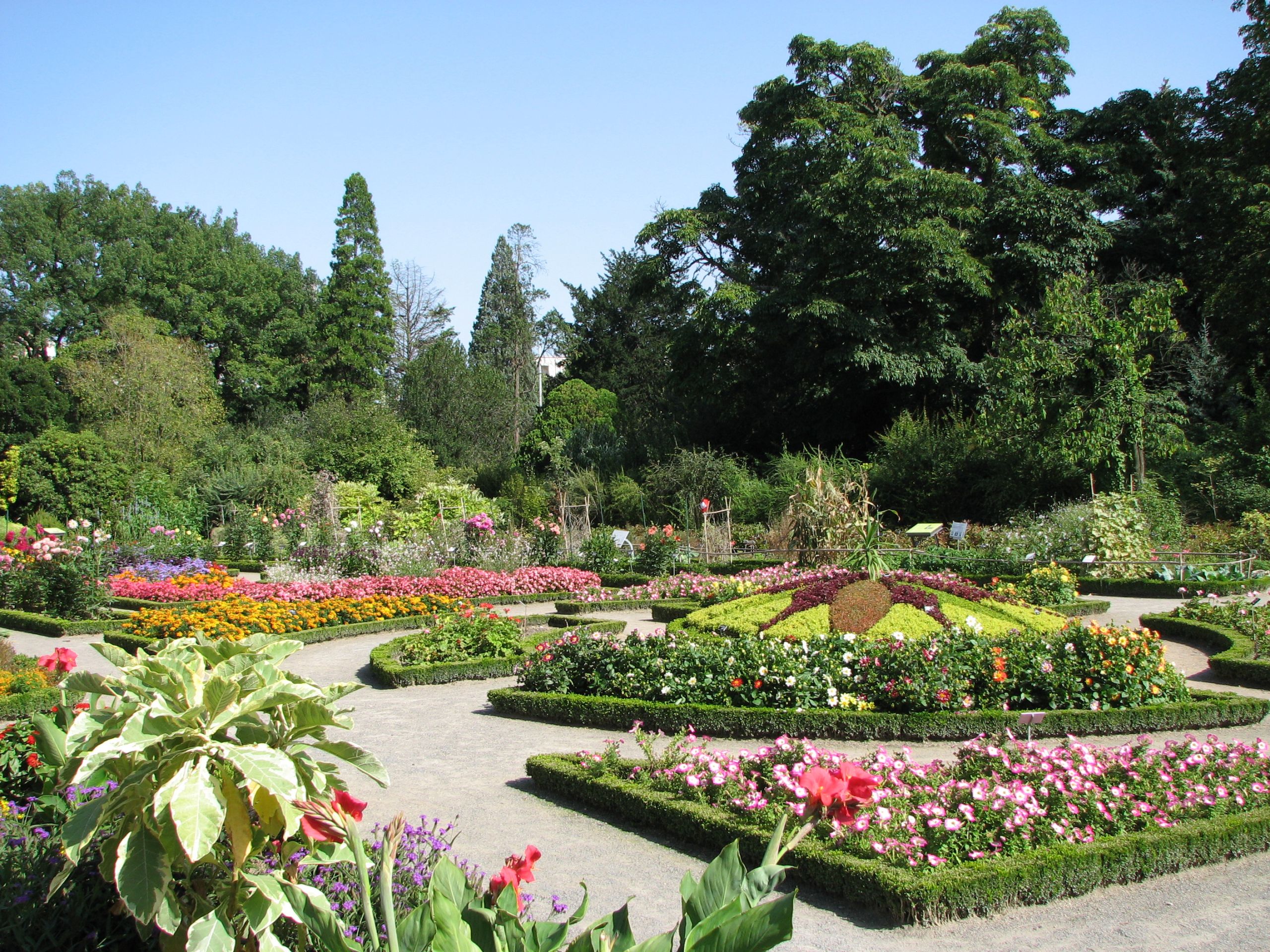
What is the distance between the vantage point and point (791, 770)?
176 inches

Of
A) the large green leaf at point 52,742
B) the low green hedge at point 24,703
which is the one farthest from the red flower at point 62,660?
the low green hedge at point 24,703

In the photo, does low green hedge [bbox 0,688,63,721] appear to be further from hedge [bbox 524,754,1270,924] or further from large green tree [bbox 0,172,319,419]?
large green tree [bbox 0,172,319,419]

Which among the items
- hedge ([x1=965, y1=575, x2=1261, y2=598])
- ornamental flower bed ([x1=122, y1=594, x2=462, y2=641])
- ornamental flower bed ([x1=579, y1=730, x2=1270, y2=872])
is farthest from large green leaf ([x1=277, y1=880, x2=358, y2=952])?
hedge ([x1=965, y1=575, x2=1261, y2=598])

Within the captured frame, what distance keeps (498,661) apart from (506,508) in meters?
14.2

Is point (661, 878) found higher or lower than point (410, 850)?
lower

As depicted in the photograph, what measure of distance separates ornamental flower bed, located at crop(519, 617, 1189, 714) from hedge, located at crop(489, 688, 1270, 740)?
5.9 inches

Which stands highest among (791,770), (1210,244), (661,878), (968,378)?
(1210,244)

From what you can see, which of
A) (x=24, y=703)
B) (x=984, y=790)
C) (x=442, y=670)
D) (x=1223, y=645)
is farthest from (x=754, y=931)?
(x=1223, y=645)

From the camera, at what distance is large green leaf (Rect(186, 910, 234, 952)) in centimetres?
183

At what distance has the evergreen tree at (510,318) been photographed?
41.8 metres

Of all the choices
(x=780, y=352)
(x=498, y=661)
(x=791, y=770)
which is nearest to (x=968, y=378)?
(x=780, y=352)

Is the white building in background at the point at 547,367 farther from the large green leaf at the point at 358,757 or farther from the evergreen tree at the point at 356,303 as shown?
the large green leaf at the point at 358,757

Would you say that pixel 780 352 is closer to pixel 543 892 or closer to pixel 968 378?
pixel 968 378

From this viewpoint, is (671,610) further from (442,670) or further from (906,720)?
(906,720)
